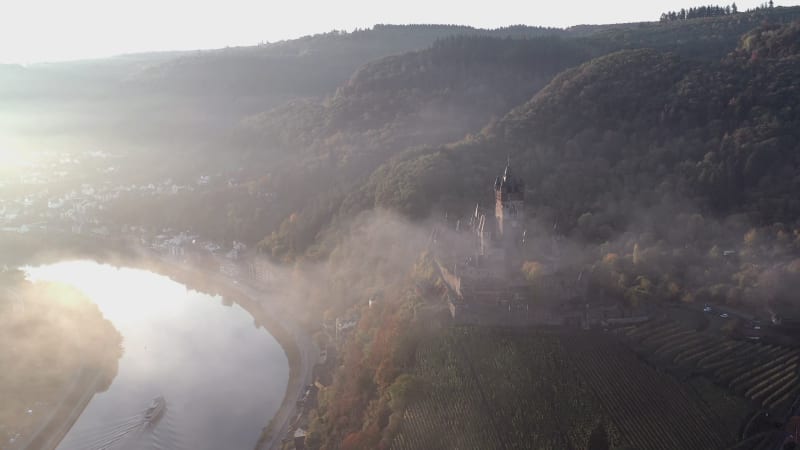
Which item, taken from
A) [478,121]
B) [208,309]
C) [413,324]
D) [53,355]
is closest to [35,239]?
[208,309]

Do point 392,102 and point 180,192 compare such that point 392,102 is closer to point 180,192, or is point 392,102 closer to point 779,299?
point 180,192

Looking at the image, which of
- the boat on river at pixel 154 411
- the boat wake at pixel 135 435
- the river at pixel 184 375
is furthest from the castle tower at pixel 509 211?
the boat on river at pixel 154 411

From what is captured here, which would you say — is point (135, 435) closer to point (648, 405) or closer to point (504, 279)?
point (504, 279)

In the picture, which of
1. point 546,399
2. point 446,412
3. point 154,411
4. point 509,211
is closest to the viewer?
point 546,399

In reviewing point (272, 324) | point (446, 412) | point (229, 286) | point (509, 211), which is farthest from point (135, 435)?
point (229, 286)

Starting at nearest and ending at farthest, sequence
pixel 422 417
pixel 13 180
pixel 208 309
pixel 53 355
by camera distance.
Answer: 1. pixel 422 417
2. pixel 53 355
3. pixel 208 309
4. pixel 13 180

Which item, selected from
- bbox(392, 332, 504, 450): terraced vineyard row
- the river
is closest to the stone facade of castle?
bbox(392, 332, 504, 450): terraced vineyard row

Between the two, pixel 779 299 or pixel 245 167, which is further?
pixel 245 167
